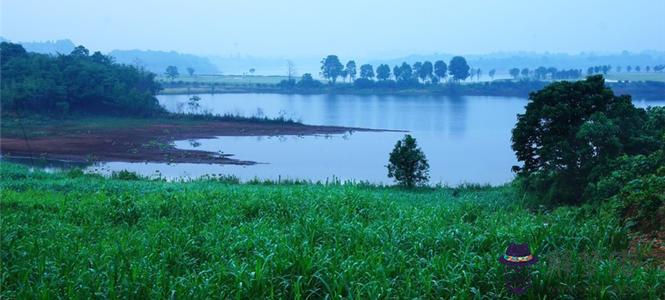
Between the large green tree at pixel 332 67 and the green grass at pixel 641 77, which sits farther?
the large green tree at pixel 332 67

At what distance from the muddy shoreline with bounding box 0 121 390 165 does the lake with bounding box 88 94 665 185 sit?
1399 mm

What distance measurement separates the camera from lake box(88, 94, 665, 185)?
76.4 ft

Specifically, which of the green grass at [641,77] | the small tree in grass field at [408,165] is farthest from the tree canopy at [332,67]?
the small tree in grass field at [408,165]

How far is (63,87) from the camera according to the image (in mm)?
38406

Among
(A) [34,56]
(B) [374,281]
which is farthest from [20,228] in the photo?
(A) [34,56]

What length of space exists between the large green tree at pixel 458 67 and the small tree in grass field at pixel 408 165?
52.1 metres

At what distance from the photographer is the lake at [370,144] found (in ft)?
76.4

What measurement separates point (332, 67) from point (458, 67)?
49.5ft

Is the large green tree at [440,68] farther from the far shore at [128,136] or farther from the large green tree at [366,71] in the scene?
the far shore at [128,136]

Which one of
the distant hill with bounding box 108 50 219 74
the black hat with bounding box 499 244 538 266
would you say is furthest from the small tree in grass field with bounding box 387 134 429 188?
the distant hill with bounding box 108 50 219 74

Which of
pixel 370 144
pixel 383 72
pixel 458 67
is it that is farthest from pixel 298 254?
pixel 383 72

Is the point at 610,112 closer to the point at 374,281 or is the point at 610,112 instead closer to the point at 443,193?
the point at 443,193

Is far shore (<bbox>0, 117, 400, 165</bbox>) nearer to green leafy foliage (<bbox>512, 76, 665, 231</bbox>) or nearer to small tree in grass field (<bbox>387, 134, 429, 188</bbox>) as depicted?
small tree in grass field (<bbox>387, 134, 429, 188</bbox>)

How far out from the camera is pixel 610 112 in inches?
501
